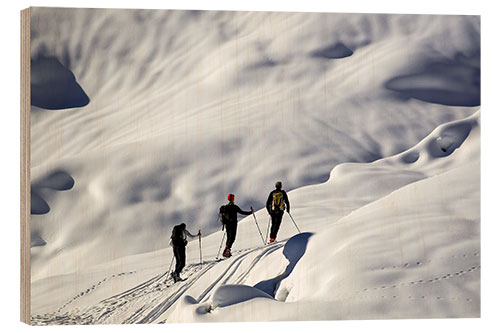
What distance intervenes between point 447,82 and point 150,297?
5.81 metres

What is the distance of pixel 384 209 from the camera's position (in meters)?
12.7

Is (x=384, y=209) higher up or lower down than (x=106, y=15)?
lower down

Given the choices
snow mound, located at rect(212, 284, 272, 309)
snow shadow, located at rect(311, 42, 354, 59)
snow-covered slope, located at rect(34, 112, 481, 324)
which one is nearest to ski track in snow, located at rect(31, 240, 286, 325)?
snow-covered slope, located at rect(34, 112, 481, 324)

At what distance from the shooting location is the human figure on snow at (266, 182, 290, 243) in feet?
42.1

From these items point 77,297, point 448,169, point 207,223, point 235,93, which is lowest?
point 77,297

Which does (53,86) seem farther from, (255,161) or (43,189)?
(255,161)

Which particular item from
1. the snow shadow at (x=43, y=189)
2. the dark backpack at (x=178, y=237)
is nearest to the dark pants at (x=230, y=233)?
the dark backpack at (x=178, y=237)

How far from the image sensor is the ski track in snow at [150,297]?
12.3 meters

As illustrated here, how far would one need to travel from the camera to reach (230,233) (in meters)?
12.9

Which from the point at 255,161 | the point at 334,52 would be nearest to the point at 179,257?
the point at 255,161

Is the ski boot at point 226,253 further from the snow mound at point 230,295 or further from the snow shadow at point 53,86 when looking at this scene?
the snow shadow at point 53,86

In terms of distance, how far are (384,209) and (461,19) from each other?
10.9 feet

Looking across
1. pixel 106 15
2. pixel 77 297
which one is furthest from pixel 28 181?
pixel 106 15

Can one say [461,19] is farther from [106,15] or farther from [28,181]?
[28,181]
